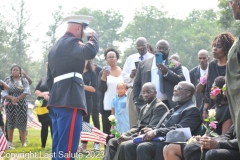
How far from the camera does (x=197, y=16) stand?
4188 inches

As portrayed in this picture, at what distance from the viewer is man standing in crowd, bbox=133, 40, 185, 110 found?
9125 mm

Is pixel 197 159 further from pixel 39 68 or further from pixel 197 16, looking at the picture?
pixel 197 16

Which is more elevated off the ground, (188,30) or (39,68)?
(188,30)

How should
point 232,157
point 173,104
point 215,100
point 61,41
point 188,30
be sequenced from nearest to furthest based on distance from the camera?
point 232,157 < point 215,100 < point 61,41 < point 173,104 < point 188,30

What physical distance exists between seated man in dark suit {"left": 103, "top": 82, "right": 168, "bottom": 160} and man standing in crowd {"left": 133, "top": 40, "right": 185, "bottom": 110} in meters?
0.35

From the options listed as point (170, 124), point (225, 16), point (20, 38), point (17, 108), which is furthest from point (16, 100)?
point (20, 38)

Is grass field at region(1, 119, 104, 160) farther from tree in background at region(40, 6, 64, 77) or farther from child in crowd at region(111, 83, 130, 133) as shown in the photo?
tree in background at region(40, 6, 64, 77)

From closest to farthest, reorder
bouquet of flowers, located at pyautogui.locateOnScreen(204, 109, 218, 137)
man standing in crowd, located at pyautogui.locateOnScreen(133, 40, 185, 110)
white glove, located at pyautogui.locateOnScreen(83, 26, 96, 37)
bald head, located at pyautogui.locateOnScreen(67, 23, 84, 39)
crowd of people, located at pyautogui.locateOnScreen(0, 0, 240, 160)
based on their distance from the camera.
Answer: crowd of people, located at pyautogui.locateOnScreen(0, 0, 240, 160), bouquet of flowers, located at pyautogui.locateOnScreen(204, 109, 218, 137), white glove, located at pyautogui.locateOnScreen(83, 26, 96, 37), bald head, located at pyautogui.locateOnScreen(67, 23, 84, 39), man standing in crowd, located at pyautogui.locateOnScreen(133, 40, 185, 110)

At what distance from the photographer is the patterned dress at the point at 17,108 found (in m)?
13.5

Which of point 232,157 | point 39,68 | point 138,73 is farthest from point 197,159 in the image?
point 39,68

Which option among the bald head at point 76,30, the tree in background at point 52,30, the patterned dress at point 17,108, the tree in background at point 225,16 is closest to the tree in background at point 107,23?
the tree in background at point 52,30

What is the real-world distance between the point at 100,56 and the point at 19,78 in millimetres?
69407

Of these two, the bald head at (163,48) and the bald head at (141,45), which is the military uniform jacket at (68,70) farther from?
the bald head at (141,45)

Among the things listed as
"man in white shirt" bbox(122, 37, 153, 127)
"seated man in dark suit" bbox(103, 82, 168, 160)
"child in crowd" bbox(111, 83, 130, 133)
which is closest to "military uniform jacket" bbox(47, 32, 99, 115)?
"seated man in dark suit" bbox(103, 82, 168, 160)
